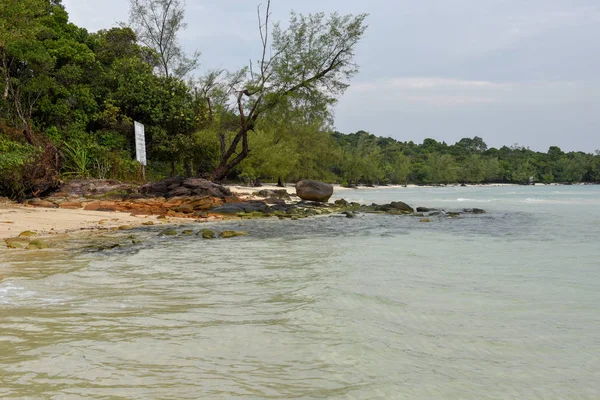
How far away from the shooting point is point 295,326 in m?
3.67

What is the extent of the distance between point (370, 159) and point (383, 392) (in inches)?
3184

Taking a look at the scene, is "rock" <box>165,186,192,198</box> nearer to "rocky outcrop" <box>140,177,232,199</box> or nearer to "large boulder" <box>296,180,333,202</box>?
"rocky outcrop" <box>140,177,232,199</box>

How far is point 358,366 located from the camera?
9.34ft

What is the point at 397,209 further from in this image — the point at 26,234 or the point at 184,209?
the point at 26,234

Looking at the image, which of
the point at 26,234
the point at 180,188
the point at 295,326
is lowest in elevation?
the point at 295,326

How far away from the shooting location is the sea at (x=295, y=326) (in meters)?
2.55

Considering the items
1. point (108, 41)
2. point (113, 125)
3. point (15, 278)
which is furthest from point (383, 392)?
point (108, 41)

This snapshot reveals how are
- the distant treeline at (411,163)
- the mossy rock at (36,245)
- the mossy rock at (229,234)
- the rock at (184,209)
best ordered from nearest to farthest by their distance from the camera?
the mossy rock at (36,245)
the mossy rock at (229,234)
the rock at (184,209)
the distant treeline at (411,163)

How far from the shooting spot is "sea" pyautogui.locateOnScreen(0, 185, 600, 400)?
2.55 m

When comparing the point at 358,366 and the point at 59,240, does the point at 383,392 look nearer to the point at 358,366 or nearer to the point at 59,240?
the point at 358,366

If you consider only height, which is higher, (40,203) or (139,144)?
(139,144)

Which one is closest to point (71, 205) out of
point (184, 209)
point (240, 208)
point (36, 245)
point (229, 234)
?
point (184, 209)

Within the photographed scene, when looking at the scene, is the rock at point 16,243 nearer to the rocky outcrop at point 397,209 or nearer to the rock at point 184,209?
the rock at point 184,209

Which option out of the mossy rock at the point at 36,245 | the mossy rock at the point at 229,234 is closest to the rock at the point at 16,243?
the mossy rock at the point at 36,245
